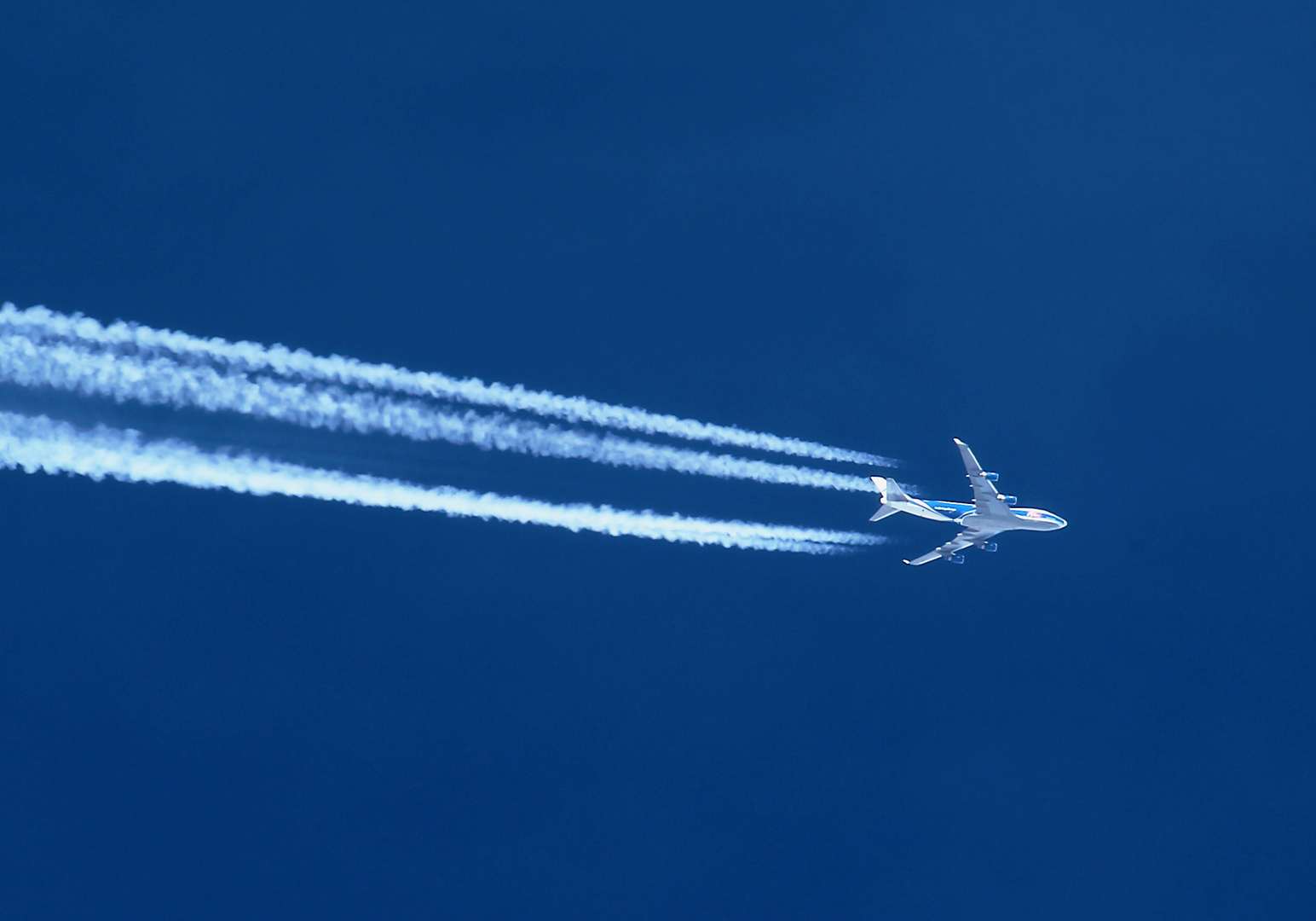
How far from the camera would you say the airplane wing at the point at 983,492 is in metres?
64.1

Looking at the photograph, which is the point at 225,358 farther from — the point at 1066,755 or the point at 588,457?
the point at 1066,755

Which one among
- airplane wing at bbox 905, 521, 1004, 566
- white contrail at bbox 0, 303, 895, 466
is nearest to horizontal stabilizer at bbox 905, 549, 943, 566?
airplane wing at bbox 905, 521, 1004, 566

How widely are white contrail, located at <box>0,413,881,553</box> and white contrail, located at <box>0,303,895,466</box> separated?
3180 millimetres

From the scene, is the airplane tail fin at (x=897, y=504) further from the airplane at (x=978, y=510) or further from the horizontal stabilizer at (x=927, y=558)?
the horizontal stabilizer at (x=927, y=558)

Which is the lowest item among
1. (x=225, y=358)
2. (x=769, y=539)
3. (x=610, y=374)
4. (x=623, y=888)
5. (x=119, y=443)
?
(x=623, y=888)

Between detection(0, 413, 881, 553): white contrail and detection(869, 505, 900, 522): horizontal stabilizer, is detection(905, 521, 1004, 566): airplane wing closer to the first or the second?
detection(869, 505, 900, 522): horizontal stabilizer

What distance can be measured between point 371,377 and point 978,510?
98.5ft

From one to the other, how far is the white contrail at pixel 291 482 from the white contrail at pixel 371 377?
318 cm

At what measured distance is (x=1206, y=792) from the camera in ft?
234

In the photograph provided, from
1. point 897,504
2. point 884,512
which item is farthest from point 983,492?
point 884,512

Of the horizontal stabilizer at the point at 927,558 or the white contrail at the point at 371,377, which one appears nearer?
the white contrail at the point at 371,377

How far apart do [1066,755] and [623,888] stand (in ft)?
78.1

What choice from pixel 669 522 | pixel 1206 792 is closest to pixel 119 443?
pixel 669 522

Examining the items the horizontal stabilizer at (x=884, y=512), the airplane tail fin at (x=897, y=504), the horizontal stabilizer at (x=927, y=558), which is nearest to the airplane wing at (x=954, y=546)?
the horizontal stabilizer at (x=927, y=558)
